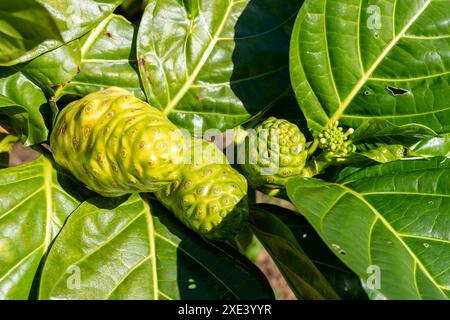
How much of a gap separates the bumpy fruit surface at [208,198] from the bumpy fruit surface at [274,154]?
7cm

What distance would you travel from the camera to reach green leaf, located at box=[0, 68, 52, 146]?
1656mm

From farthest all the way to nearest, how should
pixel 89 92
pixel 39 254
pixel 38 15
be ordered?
pixel 89 92 → pixel 39 254 → pixel 38 15

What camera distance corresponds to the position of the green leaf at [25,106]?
1.66m

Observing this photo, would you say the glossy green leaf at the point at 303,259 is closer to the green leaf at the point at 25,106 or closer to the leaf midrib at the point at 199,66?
the leaf midrib at the point at 199,66

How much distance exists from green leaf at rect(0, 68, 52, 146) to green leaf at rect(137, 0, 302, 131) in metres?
0.31

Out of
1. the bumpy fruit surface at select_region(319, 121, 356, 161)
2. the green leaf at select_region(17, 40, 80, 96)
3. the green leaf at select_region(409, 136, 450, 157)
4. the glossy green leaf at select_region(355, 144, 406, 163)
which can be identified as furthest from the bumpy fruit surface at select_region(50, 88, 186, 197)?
the green leaf at select_region(409, 136, 450, 157)

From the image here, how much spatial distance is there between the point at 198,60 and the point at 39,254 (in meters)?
0.72

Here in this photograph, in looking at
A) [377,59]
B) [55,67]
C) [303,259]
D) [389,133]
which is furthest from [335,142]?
[55,67]

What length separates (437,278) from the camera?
1.48 m

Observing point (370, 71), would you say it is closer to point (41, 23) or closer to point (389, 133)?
point (389, 133)

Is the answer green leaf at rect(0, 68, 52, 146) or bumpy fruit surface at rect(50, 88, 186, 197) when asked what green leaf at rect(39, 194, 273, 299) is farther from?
green leaf at rect(0, 68, 52, 146)

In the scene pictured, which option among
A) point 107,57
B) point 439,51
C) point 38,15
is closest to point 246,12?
point 107,57

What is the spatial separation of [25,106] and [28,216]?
0.31m
